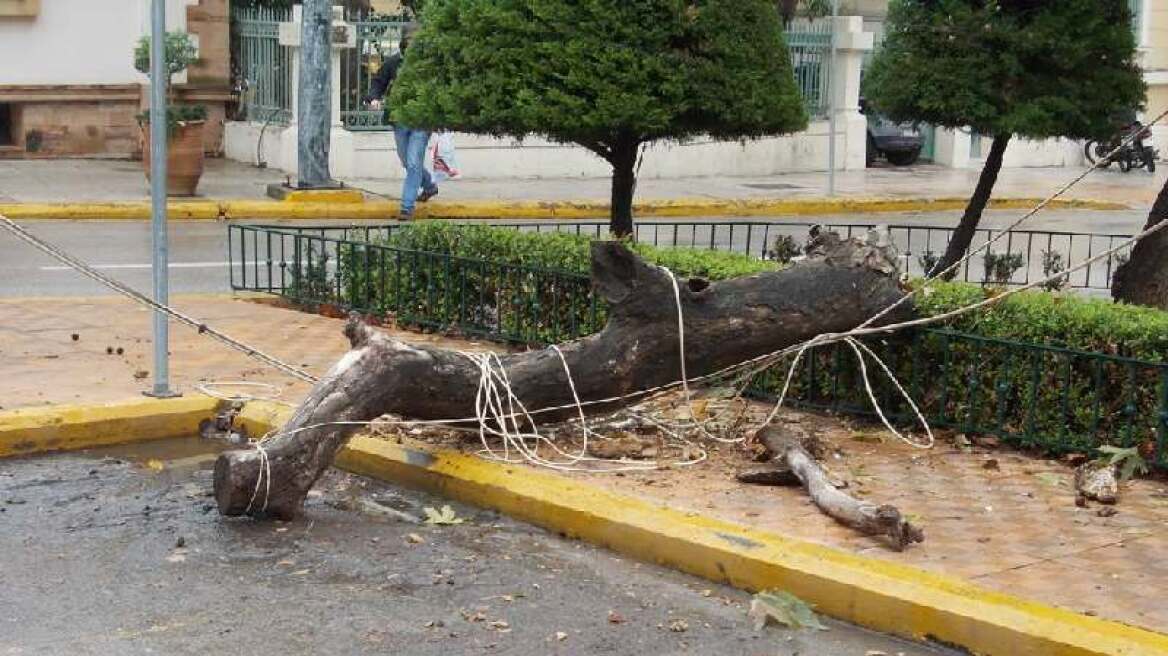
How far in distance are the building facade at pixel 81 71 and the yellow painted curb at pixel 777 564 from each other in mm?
16309

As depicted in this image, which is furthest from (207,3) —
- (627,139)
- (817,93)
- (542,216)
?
(627,139)

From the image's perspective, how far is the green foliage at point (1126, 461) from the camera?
285 inches

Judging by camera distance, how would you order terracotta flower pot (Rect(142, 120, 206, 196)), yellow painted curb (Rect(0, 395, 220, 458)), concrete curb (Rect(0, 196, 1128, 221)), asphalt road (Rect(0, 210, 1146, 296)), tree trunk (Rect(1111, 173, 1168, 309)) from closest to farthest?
yellow painted curb (Rect(0, 395, 220, 458)) → tree trunk (Rect(1111, 173, 1168, 309)) → asphalt road (Rect(0, 210, 1146, 296)) → concrete curb (Rect(0, 196, 1128, 221)) → terracotta flower pot (Rect(142, 120, 206, 196))

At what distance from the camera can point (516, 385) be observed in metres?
7.43

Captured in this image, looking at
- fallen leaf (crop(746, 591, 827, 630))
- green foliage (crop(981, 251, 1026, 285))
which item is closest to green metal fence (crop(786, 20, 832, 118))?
green foliage (crop(981, 251, 1026, 285))

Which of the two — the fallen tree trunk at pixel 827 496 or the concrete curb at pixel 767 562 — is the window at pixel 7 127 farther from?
the fallen tree trunk at pixel 827 496

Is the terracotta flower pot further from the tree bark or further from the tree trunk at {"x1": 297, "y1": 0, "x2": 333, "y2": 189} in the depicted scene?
the tree bark

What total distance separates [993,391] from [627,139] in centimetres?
479

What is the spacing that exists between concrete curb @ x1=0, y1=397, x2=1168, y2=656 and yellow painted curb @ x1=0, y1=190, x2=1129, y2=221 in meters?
10.4

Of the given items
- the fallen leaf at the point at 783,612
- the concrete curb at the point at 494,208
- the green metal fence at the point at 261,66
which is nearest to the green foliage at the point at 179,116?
the concrete curb at the point at 494,208

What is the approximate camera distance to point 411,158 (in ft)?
63.6

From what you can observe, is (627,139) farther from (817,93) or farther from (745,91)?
(817,93)

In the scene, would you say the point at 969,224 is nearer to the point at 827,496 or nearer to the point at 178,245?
the point at 827,496

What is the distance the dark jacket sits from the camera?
67.8ft
